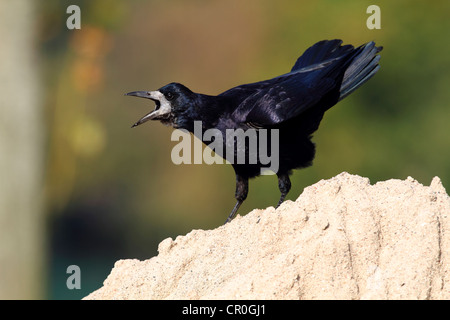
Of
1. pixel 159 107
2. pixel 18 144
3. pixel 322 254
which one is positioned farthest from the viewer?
pixel 18 144

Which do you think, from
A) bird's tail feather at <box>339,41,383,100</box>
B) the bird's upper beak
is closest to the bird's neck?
the bird's upper beak

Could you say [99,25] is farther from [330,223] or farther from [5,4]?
[330,223]

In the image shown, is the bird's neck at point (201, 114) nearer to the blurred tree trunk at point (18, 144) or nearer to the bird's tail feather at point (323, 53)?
the bird's tail feather at point (323, 53)

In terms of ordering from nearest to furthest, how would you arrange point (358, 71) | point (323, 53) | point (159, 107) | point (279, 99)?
point (159, 107) → point (279, 99) → point (358, 71) → point (323, 53)

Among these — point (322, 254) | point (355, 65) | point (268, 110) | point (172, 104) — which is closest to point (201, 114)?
point (172, 104)

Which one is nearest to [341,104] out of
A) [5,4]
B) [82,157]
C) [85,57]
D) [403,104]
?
[403,104]

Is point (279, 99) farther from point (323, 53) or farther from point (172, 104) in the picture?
point (323, 53)

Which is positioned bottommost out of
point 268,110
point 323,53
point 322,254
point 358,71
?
point 322,254
